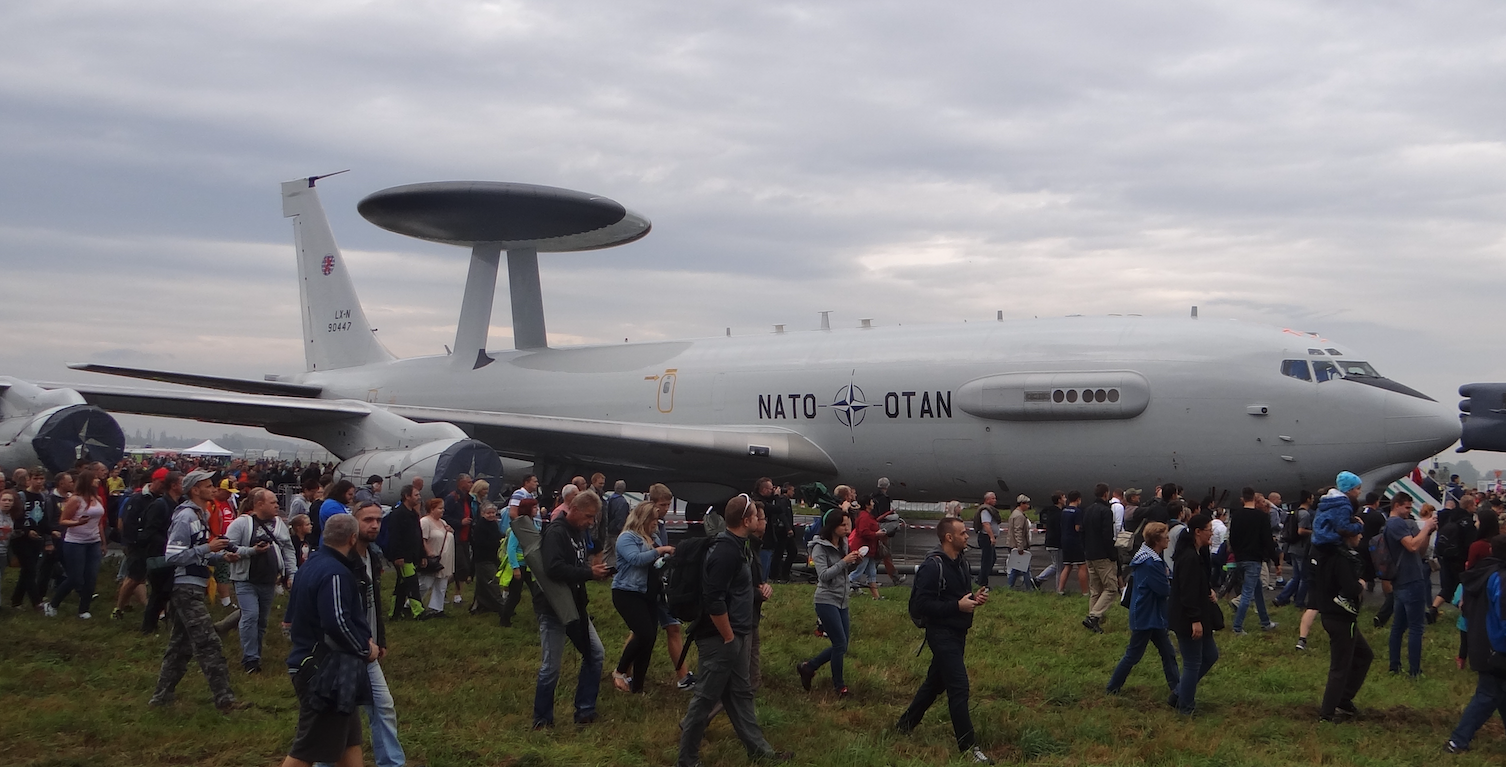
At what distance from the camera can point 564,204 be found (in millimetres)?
23531

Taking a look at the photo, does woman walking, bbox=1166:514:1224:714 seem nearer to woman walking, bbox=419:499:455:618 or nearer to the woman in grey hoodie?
the woman in grey hoodie

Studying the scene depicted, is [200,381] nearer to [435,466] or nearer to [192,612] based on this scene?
[435,466]

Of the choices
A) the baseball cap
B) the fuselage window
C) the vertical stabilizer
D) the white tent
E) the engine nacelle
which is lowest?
the white tent

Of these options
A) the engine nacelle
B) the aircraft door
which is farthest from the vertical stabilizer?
the engine nacelle

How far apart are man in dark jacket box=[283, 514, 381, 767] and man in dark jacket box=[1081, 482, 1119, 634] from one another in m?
8.12

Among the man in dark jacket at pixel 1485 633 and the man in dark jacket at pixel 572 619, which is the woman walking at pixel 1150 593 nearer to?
the man in dark jacket at pixel 1485 633

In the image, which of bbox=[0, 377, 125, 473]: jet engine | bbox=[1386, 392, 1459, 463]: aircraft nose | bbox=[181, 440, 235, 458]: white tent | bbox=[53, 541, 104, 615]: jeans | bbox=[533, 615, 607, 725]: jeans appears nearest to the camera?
bbox=[533, 615, 607, 725]: jeans

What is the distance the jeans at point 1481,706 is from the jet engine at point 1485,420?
1026cm

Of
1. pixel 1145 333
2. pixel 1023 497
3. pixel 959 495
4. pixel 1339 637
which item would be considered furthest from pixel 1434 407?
pixel 1339 637

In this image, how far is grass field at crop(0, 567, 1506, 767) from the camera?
22.9 feet

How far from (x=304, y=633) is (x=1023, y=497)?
12.9m

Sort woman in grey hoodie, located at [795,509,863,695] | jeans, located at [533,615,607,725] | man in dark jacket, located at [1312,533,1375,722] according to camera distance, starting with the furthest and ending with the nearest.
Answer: woman in grey hoodie, located at [795,509,863,695] → man in dark jacket, located at [1312,533,1375,722] → jeans, located at [533,615,607,725]

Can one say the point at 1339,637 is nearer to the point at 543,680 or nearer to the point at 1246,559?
the point at 1246,559

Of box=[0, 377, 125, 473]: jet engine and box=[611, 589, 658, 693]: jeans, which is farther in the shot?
box=[0, 377, 125, 473]: jet engine
